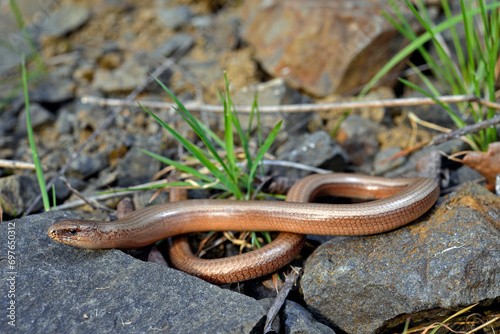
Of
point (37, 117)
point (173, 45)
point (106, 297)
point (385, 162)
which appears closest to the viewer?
point (106, 297)

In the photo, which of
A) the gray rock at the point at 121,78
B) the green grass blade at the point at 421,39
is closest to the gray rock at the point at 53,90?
the gray rock at the point at 121,78

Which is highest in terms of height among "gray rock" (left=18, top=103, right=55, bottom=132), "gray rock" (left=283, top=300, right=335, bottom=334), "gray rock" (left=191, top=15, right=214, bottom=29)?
"gray rock" (left=191, top=15, right=214, bottom=29)

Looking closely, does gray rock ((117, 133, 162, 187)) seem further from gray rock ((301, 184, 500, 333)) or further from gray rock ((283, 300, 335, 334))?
gray rock ((283, 300, 335, 334))

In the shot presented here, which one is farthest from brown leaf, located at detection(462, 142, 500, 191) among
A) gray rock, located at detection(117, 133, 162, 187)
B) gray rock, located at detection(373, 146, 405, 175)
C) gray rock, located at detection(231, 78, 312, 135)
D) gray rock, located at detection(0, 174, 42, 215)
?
gray rock, located at detection(0, 174, 42, 215)

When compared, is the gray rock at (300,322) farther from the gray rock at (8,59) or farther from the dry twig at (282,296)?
the gray rock at (8,59)

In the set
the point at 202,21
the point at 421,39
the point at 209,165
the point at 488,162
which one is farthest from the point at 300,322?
the point at 202,21

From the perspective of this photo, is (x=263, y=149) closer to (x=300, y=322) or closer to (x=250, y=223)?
(x=250, y=223)
